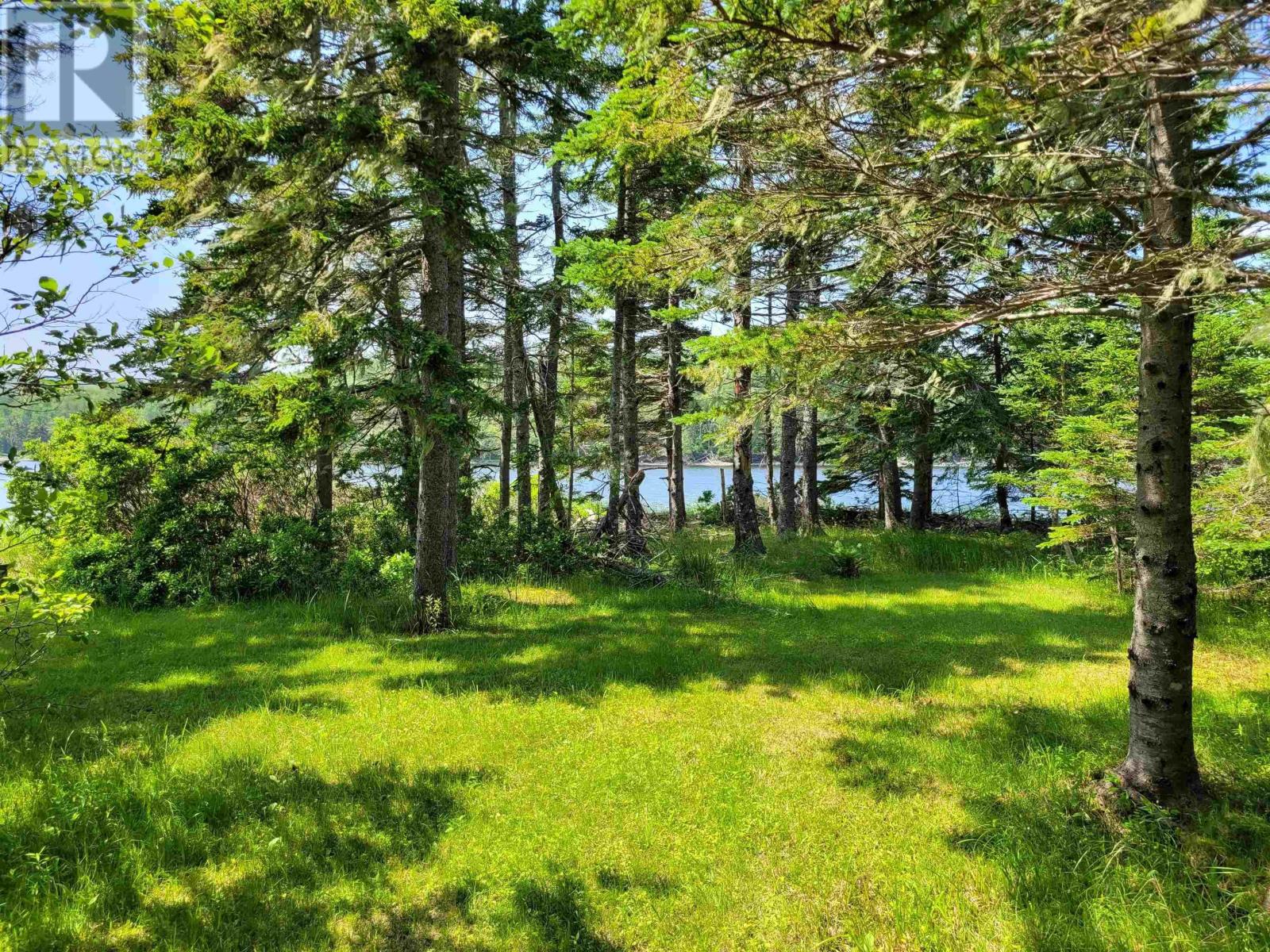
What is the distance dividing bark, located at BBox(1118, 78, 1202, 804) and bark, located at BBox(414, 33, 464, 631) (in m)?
5.89

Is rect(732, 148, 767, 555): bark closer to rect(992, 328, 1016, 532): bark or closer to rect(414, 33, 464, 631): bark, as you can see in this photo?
rect(992, 328, 1016, 532): bark

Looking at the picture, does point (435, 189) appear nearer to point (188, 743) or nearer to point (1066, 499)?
point (188, 743)

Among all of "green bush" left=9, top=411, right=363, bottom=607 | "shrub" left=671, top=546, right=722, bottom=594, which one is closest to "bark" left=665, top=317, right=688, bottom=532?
"shrub" left=671, top=546, right=722, bottom=594

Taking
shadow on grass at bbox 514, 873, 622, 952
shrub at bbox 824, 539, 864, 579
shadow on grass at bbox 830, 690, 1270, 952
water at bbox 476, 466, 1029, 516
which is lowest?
shadow on grass at bbox 514, 873, 622, 952

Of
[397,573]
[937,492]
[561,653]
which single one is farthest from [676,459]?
[561,653]

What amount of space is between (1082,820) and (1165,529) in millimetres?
1778

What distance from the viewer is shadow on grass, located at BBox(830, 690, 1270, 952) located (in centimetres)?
A: 277

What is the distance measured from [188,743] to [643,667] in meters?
3.95

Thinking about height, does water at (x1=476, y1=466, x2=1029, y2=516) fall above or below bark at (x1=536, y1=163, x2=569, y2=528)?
below

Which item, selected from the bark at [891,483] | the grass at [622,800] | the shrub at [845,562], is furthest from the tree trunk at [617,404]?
the bark at [891,483]

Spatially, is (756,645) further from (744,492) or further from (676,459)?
(676,459)

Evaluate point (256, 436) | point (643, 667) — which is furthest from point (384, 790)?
point (256, 436)

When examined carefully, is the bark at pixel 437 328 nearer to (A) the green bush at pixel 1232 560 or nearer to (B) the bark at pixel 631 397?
(B) the bark at pixel 631 397

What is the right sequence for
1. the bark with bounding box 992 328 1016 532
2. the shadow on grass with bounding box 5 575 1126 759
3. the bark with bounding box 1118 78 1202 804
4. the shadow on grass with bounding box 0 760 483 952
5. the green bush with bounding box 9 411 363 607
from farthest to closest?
the bark with bounding box 992 328 1016 532 → the green bush with bounding box 9 411 363 607 → the shadow on grass with bounding box 5 575 1126 759 → the bark with bounding box 1118 78 1202 804 → the shadow on grass with bounding box 0 760 483 952
